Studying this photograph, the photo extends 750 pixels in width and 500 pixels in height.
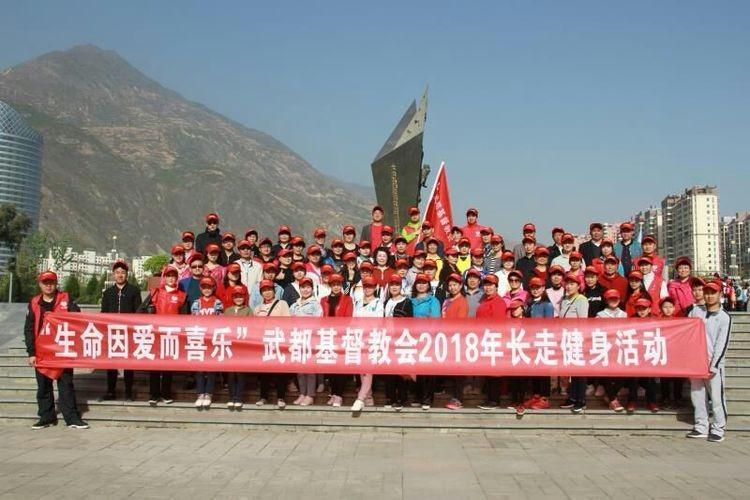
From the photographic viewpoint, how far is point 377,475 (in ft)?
18.2

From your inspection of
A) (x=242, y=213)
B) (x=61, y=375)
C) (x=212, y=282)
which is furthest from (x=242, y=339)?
(x=242, y=213)

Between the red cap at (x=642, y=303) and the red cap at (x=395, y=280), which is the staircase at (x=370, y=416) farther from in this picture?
the red cap at (x=395, y=280)

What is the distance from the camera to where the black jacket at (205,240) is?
9406 millimetres

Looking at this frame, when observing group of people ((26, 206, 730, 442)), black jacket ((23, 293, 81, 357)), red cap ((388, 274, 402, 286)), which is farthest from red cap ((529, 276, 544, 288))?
black jacket ((23, 293, 81, 357))

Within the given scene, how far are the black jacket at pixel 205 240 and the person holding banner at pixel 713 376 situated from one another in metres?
6.21

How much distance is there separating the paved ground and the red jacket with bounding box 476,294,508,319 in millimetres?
1329

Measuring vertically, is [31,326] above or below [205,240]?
below

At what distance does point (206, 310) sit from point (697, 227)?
85619 millimetres

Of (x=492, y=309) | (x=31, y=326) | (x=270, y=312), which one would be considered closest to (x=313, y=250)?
(x=270, y=312)

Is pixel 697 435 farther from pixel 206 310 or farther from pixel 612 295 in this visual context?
pixel 206 310

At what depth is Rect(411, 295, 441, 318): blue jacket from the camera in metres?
7.74

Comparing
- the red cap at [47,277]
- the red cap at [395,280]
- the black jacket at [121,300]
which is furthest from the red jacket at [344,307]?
the red cap at [47,277]

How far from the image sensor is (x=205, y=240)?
9523mm

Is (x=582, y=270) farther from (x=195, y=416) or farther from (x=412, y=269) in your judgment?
(x=195, y=416)
